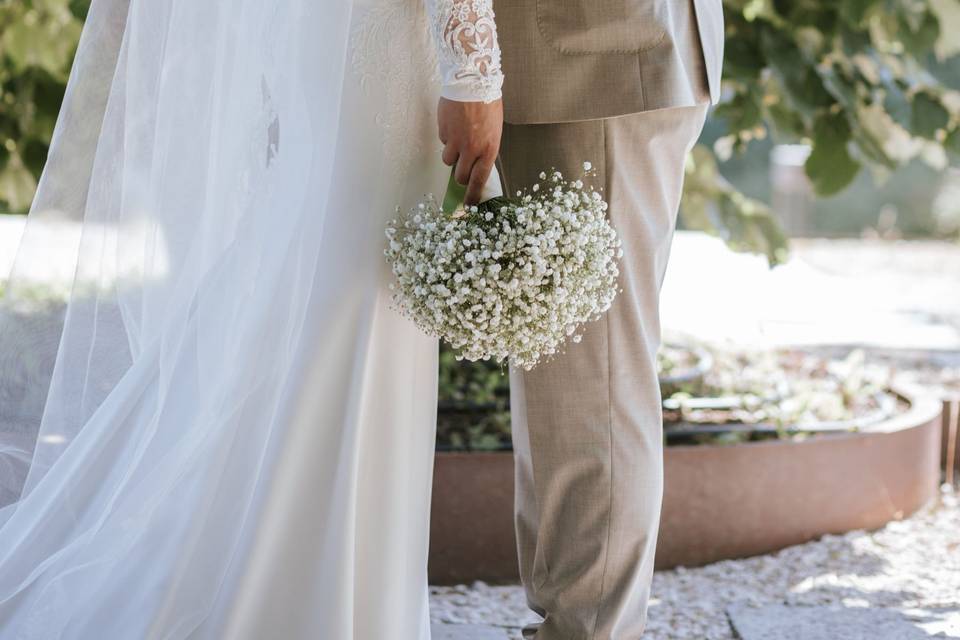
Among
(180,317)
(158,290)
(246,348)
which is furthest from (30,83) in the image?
(246,348)

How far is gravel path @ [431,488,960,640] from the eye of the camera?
2.69m

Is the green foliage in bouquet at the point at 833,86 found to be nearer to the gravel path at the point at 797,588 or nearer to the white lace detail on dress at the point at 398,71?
the gravel path at the point at 797,588

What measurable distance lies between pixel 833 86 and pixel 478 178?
2.00 meters

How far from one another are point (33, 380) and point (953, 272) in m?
8.69

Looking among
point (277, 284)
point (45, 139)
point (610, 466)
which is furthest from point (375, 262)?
point (45, 139)

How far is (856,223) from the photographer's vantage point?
12875 mm

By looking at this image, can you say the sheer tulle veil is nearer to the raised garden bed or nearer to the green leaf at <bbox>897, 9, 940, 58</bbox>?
the raised garden bed

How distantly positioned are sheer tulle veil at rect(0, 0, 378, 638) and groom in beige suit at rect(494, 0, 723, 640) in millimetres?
353

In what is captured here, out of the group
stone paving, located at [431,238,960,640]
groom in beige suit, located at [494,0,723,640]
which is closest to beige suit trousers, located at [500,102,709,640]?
groom in beige suit, located at [494,0,723,640]

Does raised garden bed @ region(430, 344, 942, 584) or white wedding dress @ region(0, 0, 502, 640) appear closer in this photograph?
white wedding dress @ region(0, 0, 502, 640)

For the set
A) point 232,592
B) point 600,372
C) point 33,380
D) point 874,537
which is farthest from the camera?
point 874,537

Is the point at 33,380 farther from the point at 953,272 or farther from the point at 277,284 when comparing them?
the point at 953,272

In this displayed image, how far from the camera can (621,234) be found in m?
1.94

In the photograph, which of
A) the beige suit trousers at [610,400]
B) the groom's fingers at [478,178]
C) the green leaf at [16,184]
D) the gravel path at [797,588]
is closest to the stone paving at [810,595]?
the gravel path at [797,588]
